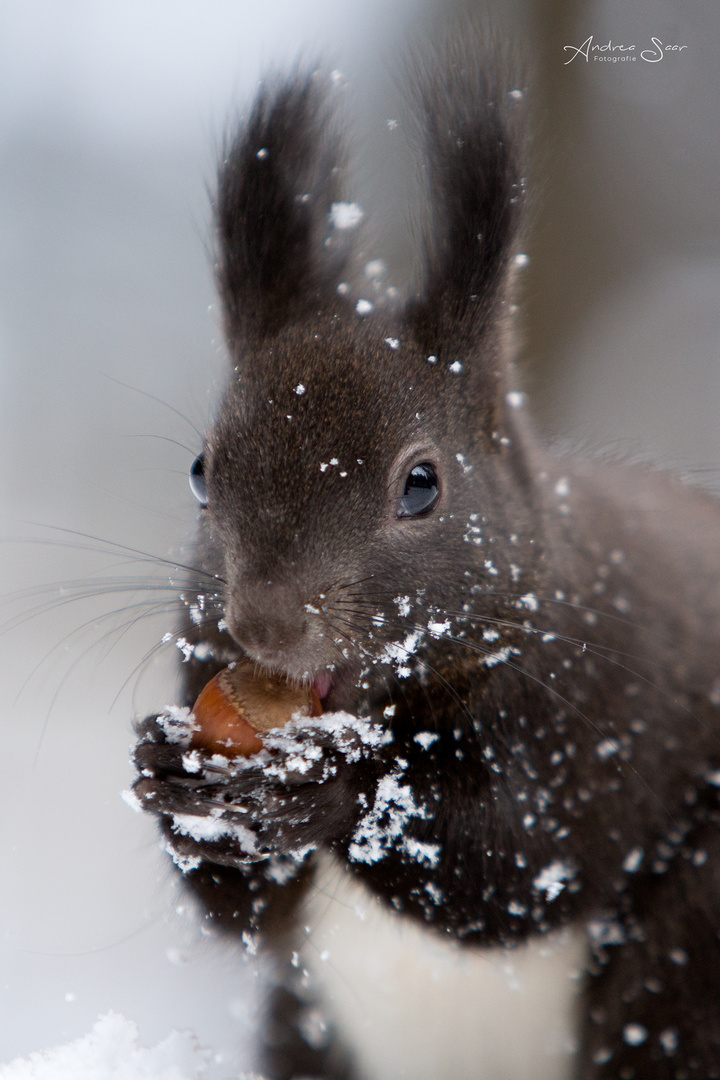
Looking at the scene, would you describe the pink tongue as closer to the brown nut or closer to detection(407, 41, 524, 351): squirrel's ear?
the brown nut

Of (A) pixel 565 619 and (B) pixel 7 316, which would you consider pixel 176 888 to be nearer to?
(A) pixel 565 619

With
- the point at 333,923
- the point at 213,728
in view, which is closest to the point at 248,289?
the point at 213,728

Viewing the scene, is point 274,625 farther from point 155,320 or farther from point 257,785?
point 155,320

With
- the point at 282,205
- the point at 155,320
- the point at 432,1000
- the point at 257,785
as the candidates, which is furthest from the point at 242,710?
the point at 155,320

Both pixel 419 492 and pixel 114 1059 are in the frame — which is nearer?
pixel 419 492

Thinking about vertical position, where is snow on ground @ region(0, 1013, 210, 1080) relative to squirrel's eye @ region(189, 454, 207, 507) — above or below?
below

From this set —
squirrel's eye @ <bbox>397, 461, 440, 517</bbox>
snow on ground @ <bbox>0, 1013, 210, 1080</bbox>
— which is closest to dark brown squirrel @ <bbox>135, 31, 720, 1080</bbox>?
squirrel's eye @ <bbox>397, 461, 440, 517</bbox>
